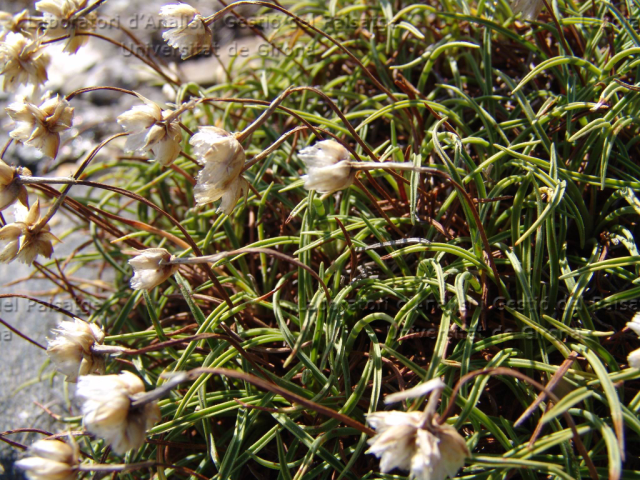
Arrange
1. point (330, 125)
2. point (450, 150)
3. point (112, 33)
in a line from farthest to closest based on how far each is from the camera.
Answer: point (112, 33) < point (450, 150) < point (330, 125)

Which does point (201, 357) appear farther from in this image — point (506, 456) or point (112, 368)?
point (506, 456)

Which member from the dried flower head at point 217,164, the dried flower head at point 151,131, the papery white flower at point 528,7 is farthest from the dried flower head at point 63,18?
the papery white flower at point 528,7

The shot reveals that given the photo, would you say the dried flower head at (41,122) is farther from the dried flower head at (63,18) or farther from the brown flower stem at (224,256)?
the brown flower stem at (224,256)

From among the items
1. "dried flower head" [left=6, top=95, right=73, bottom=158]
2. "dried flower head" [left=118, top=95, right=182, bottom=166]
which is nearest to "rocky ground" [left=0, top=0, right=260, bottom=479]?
"dried flower head" [left=6, top=95, right=73, bottom=158]

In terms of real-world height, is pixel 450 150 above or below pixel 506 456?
above

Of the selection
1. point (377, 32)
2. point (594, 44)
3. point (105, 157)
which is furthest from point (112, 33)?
point (594, 44)

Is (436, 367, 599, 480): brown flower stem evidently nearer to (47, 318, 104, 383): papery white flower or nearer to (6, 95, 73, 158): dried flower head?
(47, 318, 104, 383): papery white flower
